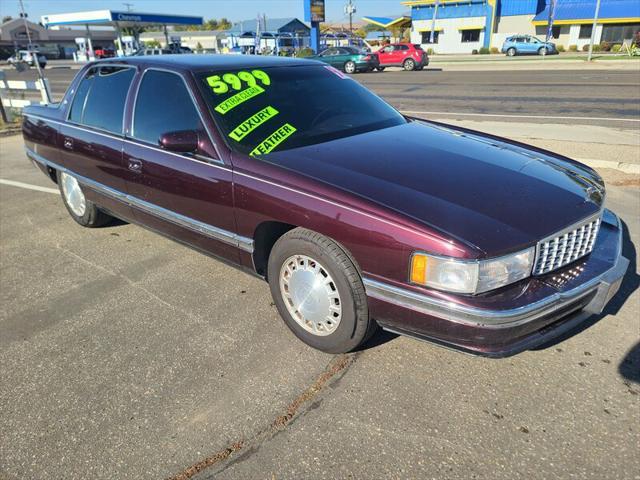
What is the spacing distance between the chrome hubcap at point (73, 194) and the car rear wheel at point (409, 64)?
26.6 meters

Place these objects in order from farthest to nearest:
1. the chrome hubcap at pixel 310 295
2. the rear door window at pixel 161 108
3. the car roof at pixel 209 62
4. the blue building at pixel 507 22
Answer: the blue building at pixel 507 22 → the car roof at pixel 209 62 → the rear door window at pixel 161 108 → the chrome hubcap at pixel 310 295

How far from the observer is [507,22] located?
163 ft

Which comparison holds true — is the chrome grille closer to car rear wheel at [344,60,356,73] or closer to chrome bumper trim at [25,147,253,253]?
chrome bumper trim at [25,147,253,253]

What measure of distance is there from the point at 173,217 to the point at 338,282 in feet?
5.16

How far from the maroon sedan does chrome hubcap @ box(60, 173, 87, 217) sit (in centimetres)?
70

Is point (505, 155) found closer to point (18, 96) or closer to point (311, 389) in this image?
point (311, 389)

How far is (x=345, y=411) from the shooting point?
246 cm

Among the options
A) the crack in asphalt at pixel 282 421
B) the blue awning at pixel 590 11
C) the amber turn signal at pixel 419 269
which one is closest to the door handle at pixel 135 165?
the crack in asphalt at pixel 282 421

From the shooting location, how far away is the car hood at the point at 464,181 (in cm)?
234

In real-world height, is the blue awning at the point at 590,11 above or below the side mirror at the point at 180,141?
above

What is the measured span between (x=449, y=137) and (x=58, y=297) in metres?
3.16

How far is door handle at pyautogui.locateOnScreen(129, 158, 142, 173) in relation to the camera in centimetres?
366

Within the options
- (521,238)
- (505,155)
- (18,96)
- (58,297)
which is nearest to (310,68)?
(505,155)

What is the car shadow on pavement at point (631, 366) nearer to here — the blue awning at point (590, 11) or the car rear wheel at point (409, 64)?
the car rear wheel at point (409, 64)
